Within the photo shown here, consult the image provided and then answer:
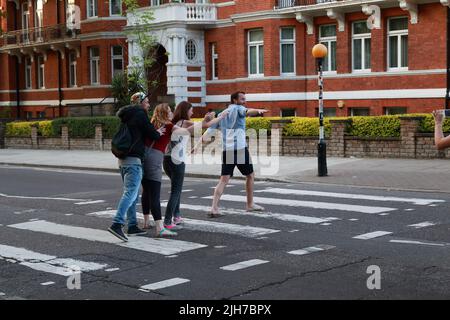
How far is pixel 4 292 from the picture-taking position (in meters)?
7.48

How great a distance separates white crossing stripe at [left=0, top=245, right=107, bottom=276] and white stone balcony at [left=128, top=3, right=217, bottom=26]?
978 inches

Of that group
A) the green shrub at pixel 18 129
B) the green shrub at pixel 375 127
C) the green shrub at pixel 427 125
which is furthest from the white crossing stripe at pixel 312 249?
the green shrub at pixel 18 129

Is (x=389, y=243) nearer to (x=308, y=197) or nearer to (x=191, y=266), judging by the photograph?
(x=191, y=266)

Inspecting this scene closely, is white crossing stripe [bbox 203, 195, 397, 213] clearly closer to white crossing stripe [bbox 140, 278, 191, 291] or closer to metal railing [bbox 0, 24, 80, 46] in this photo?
white crossing stripe [bbox 140, 278, 191, 291]

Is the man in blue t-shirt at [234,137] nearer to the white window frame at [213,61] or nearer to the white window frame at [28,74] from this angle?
the white window frame at [213,61]

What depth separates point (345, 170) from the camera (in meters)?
18.4

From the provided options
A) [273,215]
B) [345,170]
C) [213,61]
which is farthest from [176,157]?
[213,61]

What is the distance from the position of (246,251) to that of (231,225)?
197 cm

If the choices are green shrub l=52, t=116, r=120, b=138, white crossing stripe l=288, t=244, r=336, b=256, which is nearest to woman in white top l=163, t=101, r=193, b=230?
white crossing stripe l=288, t=244, r=336, b=256

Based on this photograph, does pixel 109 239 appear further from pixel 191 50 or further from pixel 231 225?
pixel 191 50

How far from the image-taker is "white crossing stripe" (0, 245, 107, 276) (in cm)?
844

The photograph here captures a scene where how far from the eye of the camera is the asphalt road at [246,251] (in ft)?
23.9
